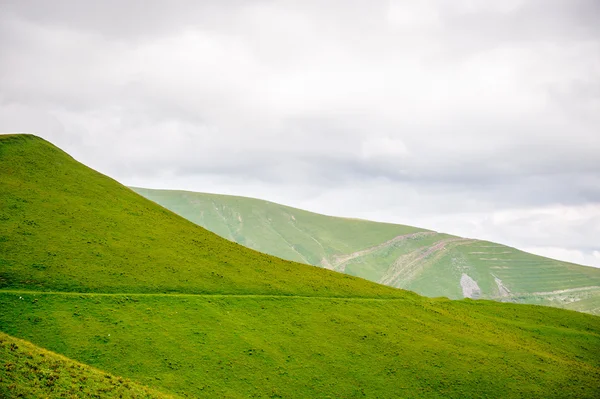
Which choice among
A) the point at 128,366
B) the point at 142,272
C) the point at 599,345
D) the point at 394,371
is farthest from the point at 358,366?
the point at 599,345

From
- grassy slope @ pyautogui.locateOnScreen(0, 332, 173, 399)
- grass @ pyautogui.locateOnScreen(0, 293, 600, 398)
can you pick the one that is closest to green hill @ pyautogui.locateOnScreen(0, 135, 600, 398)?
grass @ pyautogui.locateOnScreen(0, 293, 600, 398)

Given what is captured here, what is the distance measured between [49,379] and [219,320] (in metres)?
28.4

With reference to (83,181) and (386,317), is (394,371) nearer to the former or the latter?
(386,317)

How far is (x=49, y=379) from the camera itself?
31609 mm

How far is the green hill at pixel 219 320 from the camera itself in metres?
48.1

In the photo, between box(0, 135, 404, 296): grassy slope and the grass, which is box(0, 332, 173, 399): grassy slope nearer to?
the grass

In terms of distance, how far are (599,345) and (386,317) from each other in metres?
44.8

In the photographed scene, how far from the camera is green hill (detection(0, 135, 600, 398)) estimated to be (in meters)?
48.1

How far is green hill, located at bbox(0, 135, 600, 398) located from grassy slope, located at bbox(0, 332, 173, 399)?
15.9 inches

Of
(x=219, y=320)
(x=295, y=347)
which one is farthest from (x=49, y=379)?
(x=295, y=347)

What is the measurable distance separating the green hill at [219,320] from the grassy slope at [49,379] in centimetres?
40

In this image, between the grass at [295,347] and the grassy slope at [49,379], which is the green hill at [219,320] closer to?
the grass at [295,347]

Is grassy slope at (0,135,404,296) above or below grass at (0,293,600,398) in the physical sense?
above

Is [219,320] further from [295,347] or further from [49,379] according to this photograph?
[49,379]
